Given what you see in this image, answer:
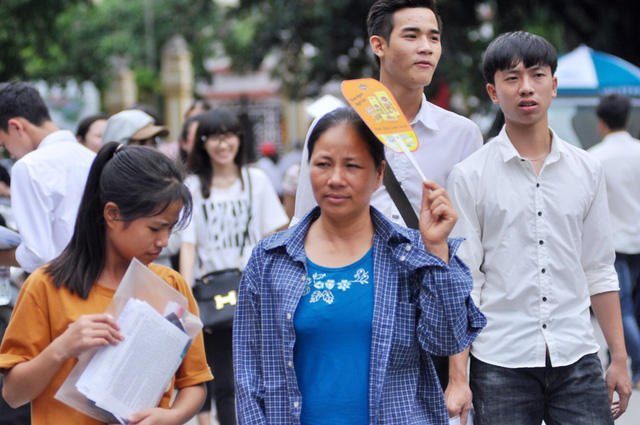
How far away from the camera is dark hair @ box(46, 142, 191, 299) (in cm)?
273

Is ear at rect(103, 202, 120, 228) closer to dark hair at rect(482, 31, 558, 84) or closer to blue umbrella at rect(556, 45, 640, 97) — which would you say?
dark hair at rect(482, 31, 558, 84)

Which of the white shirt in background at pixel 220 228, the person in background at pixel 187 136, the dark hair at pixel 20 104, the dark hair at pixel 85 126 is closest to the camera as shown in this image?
the dark hair at pixel 20 104

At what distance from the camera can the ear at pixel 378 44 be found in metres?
3.50

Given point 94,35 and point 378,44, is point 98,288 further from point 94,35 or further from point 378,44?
point 94,35

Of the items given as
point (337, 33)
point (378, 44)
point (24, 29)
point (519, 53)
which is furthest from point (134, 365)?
point (24, 29)

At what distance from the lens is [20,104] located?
458 cm

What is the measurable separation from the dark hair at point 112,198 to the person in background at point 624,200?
5081mm

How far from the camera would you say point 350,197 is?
2699mm

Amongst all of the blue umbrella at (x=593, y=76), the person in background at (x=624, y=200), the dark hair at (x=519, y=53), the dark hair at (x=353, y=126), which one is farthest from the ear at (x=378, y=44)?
the blue umbrella at (x=593, y=76)

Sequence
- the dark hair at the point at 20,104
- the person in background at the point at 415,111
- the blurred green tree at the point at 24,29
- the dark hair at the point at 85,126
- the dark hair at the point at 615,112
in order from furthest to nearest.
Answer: the blurred green tree at the point at 24,29
the dark hair at the point at 615,112
the dark hair at the point at 85,126
the dark hair at the point at 20,104
the person in background at the point at 415,111

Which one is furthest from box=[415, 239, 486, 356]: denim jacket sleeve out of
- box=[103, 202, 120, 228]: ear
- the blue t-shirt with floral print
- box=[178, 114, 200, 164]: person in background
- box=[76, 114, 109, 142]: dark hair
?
box=[76, 114, 109, 142]: dark hair

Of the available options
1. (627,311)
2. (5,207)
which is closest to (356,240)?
(5,207)

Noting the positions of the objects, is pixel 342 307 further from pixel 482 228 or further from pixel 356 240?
pixel 482 228

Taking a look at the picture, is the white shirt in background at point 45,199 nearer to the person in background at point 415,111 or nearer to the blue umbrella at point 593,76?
the person in background at point 415,111
